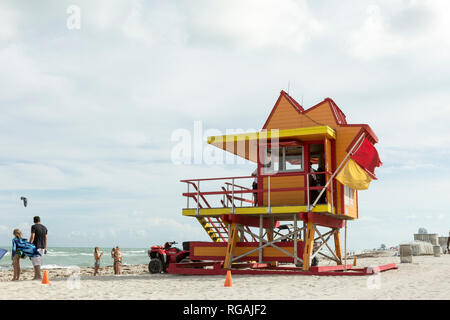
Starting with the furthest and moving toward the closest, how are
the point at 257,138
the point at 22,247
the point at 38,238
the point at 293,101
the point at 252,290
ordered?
the point at 293,101
the point at 257,138
the point at 38,238
the point at 22,247
the point at 252,290

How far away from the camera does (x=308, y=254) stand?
19.7 m

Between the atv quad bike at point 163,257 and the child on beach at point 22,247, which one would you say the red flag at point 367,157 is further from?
the child on beach at point 22,247

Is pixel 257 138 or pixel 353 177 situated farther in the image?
pixel 257 138

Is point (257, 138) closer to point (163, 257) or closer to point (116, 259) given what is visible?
point (163, 257)

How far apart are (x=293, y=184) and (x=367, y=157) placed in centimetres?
322

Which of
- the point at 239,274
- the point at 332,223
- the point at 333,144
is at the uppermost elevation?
the point at 333,144

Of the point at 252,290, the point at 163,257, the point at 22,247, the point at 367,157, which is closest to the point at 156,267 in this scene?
the point at 163,257

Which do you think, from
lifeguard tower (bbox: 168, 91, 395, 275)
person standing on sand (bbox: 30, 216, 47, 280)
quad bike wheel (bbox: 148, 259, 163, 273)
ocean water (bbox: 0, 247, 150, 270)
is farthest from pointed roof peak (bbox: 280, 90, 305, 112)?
ocean water (bbox: 0, 247, 150, 270)

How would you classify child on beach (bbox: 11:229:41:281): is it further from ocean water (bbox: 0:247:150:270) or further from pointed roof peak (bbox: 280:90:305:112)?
ocean water (bbox: 0:247:150:270)

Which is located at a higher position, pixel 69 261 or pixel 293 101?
pixel 293 101

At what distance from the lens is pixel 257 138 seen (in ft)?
70.1
